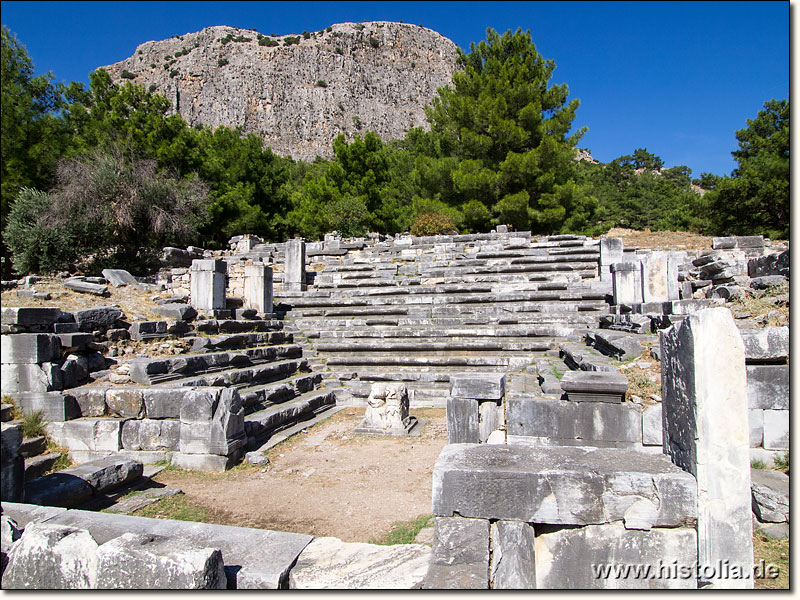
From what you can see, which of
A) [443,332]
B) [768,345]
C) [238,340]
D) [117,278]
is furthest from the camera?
[117,278]

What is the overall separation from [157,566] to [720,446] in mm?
2788

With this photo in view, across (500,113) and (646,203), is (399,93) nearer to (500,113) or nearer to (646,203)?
(646,203)

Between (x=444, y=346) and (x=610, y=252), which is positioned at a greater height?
(x=610, y=252)

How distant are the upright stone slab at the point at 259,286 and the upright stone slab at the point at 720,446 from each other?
10266 mm

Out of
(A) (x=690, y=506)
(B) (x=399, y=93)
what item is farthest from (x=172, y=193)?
(B) (x=399, y=93)

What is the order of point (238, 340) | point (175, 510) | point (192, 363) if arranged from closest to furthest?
point (175, 510)
point (192, 363)
point (238, 340)

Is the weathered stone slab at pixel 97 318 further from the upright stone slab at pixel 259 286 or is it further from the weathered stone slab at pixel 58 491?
the upright stone slab at pixel 259 286

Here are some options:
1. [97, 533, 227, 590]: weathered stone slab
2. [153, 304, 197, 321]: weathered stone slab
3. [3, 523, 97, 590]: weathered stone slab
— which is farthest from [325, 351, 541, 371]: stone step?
[3, 523, 97, 590]: weathered stone slab

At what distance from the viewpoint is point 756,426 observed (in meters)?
4.59

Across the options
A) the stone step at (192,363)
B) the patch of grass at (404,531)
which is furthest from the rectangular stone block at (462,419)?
the stone step at (192,363)

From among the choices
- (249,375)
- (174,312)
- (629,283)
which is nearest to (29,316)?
(174,312)

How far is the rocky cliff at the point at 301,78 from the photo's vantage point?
71625 millimetres

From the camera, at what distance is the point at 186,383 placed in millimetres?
6910

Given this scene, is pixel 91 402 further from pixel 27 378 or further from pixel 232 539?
pixel 232 539
